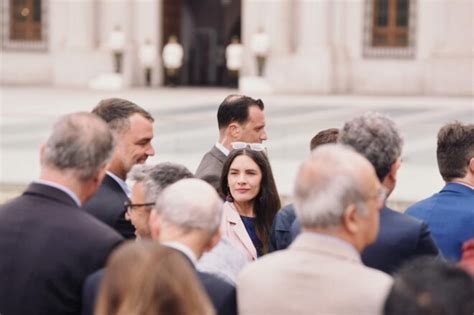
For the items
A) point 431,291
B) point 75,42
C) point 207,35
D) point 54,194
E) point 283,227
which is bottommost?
point 283,227

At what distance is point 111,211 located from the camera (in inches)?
207

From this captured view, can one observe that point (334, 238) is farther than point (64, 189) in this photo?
No

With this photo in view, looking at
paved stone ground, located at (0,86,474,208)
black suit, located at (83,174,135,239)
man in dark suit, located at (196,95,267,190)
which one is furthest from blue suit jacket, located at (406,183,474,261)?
paved stone ground, located at (0,86,474,208)

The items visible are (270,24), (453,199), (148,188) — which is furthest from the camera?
(270,24)

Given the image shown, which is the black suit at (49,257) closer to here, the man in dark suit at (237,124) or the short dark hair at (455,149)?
the short dark hair at (455,149)

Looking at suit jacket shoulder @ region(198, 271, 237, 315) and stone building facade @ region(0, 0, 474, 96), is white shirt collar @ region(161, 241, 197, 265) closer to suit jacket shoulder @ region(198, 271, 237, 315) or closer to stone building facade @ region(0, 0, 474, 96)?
suit jacket shoulder @ region(198, 271, 237, 315)

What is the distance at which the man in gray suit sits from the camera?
135 inches

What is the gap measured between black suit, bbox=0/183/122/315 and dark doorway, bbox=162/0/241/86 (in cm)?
3245

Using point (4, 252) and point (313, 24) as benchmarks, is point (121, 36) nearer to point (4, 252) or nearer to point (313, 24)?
point (313, 24)

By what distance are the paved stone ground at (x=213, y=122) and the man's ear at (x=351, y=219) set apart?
327 inches

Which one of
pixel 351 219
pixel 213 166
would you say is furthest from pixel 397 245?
pixel 213 166

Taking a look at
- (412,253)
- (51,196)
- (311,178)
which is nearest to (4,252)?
(51,196)

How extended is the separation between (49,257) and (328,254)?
1060 mm

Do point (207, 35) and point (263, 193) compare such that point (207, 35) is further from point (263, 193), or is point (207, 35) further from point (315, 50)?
point (263, 193)
